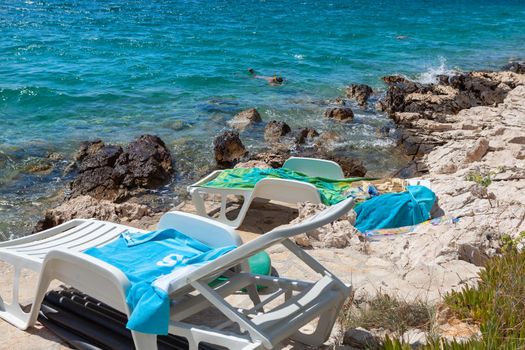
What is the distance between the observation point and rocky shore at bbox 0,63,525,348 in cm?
497

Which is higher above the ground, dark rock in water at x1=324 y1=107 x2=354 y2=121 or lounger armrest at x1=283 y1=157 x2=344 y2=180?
lounger armrest at x1=283 y1=157 x2=344 y2=180

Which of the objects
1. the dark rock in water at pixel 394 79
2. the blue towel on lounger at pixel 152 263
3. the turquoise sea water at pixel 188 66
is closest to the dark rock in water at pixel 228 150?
the turquoise sea water at pixel 188 66

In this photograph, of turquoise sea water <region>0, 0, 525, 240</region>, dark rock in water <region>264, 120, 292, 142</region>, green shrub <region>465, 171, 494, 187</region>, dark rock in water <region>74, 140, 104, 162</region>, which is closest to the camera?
green shrub <region>465, 171, 494, 187</region>

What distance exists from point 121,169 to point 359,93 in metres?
8.18

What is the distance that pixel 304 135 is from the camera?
11820mm

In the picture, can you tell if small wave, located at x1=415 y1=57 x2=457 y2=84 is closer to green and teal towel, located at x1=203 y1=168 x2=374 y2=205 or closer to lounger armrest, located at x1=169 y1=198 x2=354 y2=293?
green and teal towel, located at x1=203 y1=168 x2=374 y2=205

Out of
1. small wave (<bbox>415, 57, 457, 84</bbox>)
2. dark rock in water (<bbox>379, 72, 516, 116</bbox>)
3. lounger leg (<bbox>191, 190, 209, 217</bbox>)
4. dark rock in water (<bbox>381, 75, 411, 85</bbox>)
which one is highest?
lounger leg (<bbox>191, 190, 209, 217</bbox>)

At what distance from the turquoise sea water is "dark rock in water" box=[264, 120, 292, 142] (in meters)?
0.46

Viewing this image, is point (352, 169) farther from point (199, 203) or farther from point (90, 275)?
point (90, 275)

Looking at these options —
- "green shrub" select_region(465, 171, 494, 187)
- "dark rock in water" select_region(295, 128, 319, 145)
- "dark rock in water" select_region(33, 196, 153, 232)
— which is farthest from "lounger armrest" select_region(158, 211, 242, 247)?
"dark rock in water" select_region(295, 128, 319, 145)

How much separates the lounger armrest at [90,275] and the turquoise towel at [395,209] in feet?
11.2

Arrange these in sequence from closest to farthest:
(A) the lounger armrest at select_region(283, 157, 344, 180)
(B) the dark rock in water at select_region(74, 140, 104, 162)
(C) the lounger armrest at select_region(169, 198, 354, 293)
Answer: (C) the lounger armrest at select_region(169, 198, 354, 293), (A) the lounger armrest at select_region(283, 157, 344, 180), (B) the dark rock in water at select_region(74, 140, 104, 162)

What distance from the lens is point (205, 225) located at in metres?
4.64

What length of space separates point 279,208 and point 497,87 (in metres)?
10.5
